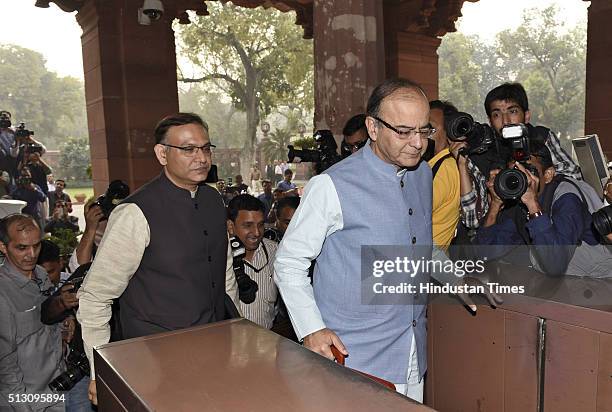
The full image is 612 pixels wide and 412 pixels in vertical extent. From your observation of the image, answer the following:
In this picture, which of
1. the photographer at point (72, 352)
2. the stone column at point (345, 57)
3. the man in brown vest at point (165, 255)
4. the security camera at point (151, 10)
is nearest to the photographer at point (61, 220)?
the security camera at point (151, 10)

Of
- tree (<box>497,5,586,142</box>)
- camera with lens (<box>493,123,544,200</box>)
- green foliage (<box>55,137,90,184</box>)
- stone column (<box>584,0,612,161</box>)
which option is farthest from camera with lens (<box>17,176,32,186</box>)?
tree (<box>497,5,586,142</box>)

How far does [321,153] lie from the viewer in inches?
113

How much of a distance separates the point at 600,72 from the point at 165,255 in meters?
6.44

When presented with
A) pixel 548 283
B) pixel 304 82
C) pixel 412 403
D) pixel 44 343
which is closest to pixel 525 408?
pixel 548 283

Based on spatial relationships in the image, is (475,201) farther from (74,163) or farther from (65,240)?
(74,163)

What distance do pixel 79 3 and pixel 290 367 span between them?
23.0ft

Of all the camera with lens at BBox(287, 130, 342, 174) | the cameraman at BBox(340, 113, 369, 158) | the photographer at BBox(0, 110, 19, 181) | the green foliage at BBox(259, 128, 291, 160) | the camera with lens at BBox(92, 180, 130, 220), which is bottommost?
the camera with lens at BBox(92, 180, 130, 220)

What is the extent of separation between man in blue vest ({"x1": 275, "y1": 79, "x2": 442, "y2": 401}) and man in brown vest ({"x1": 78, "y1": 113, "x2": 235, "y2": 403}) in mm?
495

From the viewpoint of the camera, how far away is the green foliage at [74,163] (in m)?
35.2

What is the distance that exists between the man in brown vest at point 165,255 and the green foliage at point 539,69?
1627 inches

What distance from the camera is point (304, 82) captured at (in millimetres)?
23125

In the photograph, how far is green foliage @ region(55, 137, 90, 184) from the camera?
116ft

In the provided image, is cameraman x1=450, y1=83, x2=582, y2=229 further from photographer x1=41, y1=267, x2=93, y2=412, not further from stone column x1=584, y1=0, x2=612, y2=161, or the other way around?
stone column x1=584, y1=0, x2=612, y2=161

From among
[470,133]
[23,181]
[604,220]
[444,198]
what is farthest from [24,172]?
[604,220]
